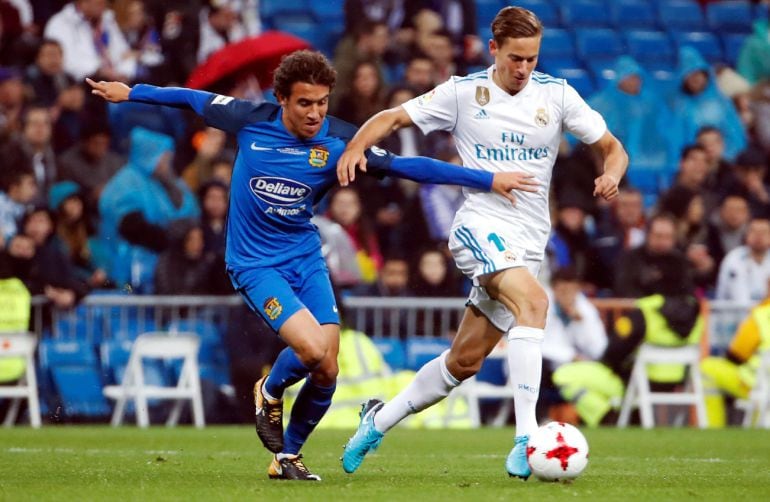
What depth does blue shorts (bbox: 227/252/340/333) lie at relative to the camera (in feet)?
26.5

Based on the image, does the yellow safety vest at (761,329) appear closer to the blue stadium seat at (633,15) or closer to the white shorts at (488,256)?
the white shorts at (488,256)

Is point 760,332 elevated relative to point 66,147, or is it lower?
lower

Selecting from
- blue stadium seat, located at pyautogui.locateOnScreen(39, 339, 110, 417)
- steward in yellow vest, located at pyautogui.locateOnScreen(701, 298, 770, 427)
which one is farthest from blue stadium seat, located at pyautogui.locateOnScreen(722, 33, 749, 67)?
blue stadium seat, located at pyautogui.locateOnScreen(39, 339, 110, 417)

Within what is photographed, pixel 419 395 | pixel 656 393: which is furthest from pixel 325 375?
pixel 656 393

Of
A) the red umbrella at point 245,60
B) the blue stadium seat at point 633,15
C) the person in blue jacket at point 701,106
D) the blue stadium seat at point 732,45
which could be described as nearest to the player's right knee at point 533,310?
the red umbrella at point 245,60

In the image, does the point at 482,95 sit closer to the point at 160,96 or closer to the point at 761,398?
the point at 160,96

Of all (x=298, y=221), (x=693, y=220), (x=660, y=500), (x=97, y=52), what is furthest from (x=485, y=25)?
(x=660, y=500)

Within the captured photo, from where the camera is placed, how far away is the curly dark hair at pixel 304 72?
799cm

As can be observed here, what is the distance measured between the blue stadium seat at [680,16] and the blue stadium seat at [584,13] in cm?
90

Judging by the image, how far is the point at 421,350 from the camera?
14.7 m

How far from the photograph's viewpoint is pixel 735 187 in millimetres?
17500

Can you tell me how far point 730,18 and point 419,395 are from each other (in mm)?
14177

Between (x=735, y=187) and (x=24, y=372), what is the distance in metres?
8.35

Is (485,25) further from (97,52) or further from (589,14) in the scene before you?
(97,52)
